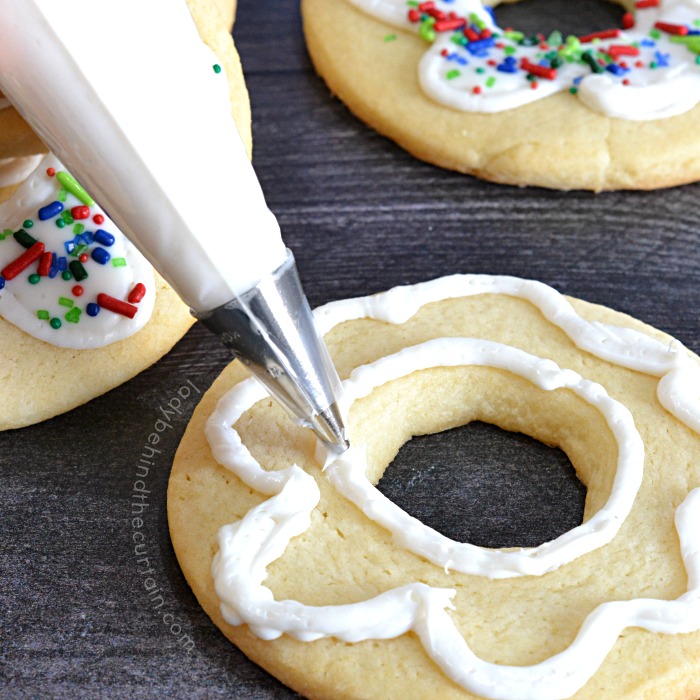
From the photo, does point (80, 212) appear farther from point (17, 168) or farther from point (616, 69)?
point (616, 69)

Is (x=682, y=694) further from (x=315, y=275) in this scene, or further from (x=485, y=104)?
(x=485, y=104)

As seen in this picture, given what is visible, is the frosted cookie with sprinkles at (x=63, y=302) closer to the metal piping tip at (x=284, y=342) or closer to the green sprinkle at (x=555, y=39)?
the metal piping tip at (x=284, y=342)

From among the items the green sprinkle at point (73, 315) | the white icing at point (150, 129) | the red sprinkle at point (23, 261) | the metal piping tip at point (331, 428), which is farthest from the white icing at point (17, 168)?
the metal piping tip at point (331, 428)

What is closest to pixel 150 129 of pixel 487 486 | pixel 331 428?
pixel 331 428

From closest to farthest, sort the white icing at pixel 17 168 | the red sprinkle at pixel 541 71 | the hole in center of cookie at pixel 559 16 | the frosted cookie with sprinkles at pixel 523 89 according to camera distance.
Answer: the white icing at pixel 17 168 → the frosted cookie with sprinkles at pixel 523 89 → the red sprinkle at pixel 541 71 → the hole in center of cookie at pixel 559 16

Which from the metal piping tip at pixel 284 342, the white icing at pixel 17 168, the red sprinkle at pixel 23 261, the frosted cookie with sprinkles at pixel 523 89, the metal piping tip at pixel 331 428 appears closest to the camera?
the metal piping tip at pixel 284 342

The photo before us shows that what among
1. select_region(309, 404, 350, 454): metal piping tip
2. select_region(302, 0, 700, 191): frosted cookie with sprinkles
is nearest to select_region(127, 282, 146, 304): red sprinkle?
select_region(309, 404, 350, 454): metal piping tip

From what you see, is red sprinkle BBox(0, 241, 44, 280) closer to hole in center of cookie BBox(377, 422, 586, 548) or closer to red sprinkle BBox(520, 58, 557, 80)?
hole in center of cookie BBox(377, 422, 586, 548)
